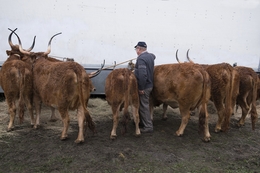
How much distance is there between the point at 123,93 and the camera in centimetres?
505

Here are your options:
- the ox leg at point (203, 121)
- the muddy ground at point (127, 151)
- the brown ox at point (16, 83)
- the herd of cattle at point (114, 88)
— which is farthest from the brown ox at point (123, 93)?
the brown ox at point (16, 83)

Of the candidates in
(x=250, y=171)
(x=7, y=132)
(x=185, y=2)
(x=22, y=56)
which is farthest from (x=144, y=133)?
(x=185, y=2)

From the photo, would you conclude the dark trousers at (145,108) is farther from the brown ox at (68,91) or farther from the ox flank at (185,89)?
the brown ox at (68,91)

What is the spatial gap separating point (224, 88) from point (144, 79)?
1.77 m

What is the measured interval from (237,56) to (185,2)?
2.26m

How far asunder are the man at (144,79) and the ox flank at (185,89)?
322 mm

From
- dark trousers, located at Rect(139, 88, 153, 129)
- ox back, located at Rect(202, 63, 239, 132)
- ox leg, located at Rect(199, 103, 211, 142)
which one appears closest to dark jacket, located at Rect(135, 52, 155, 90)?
dark trousers, located at Rect(139, 88, 153, 129)

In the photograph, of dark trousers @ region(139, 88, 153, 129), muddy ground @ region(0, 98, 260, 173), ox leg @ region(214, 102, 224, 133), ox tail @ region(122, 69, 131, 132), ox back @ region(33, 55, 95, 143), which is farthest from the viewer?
ox leg @ region(214, 102, 224, 133)

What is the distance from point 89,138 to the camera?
499 cm

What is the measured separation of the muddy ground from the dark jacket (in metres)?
1.00

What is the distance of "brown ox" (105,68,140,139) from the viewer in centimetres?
503

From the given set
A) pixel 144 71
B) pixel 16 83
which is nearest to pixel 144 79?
pixel 144 71

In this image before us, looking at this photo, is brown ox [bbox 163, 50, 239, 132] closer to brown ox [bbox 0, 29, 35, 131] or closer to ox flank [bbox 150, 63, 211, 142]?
ox flank [bbox 150, 63, 211, 142]

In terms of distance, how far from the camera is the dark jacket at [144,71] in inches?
210
